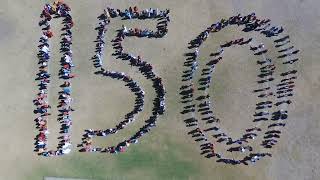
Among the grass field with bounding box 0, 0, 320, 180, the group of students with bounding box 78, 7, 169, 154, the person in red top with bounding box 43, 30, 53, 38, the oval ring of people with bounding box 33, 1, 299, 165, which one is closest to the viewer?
the grass field with bounding box 0, 0, 320, 180

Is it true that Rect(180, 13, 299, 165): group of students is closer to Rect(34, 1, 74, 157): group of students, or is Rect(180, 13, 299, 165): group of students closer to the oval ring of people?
the oval ring of people

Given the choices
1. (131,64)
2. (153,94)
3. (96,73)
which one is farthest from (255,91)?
(96,73)

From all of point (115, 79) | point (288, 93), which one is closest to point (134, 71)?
point (115, 79)

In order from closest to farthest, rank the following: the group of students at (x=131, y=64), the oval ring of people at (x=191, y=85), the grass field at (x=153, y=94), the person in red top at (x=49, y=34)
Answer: the grass field at (x=153, y=94) → the oval ring of people at (x=191, y=85) → the group of students at (x=131, y=64) → the person in red top at (x=49, y=34)

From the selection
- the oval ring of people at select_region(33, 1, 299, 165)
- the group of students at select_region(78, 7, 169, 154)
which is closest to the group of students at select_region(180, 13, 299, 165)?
the oval ring of people at select_region(33, 1, 299, 165)

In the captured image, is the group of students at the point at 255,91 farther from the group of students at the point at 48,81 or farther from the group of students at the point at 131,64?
the group of students at the point at 48,81

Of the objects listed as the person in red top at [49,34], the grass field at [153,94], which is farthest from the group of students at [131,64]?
the person in red top at [49,34]

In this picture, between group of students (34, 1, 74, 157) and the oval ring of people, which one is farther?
group of students (34, 1, 74, 157)
